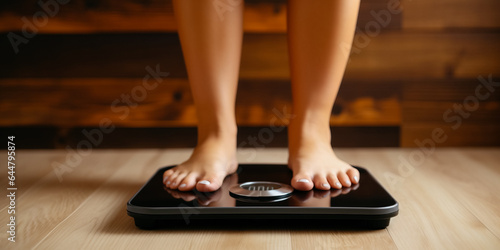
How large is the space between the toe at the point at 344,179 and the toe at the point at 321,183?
3cm

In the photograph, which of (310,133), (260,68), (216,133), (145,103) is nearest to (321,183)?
(310,133)

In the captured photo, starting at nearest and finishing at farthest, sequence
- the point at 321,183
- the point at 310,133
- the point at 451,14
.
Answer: the point at 321,183, the point at 310,133, the point at 451,14

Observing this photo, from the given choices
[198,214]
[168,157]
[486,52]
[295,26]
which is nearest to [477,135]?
[486,52]

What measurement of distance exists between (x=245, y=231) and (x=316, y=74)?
0.35m

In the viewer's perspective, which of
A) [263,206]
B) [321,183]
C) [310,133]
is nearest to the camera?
[263,206]

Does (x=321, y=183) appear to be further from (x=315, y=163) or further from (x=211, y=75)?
(x=211, y=75)

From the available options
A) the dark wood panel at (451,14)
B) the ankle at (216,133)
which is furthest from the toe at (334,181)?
the dark wood panel at (451,14)

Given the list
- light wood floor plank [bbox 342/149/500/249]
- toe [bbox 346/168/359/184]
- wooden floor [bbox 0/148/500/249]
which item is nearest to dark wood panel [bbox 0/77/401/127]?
wooden floor [bbox 0/148/500/249]

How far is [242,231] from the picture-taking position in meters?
0.72

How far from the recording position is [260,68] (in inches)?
56.0

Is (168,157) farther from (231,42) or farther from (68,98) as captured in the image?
(231,42)

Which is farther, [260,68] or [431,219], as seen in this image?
[260,68]

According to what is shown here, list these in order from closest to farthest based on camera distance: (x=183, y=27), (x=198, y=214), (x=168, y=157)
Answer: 1. (x=198, y=214)
2. (x=183, y=27)
3. (x=168, y=157)

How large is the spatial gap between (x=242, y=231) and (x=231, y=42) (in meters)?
0.39
